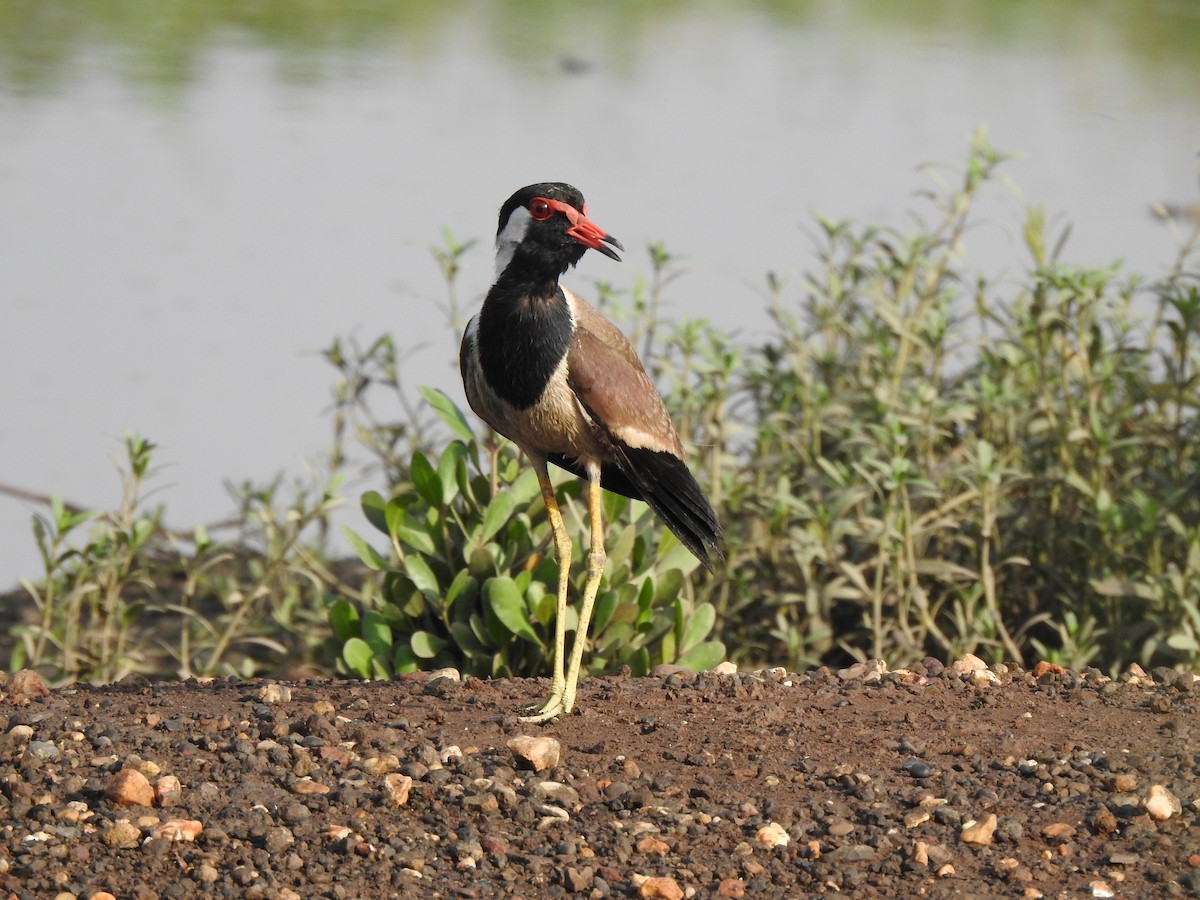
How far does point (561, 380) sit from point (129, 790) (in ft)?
4.69

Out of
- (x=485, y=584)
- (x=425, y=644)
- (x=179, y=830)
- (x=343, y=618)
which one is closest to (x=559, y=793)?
(x=179, y=830)

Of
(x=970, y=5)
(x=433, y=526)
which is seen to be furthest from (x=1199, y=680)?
(x=970, y=5)

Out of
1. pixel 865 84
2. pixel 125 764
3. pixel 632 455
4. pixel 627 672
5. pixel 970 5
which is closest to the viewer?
pixel 125 764

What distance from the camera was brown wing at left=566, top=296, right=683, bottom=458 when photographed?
410 cm

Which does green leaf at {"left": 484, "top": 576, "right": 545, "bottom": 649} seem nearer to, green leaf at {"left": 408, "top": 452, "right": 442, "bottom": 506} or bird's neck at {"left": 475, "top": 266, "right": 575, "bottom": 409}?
green leaf at {"left": 408, "top": 452, "right": 442, "bottom": 506}

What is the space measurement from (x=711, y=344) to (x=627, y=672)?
1870mm

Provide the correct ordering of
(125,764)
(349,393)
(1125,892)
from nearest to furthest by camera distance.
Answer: (1125,892), (125,764), (349,393)

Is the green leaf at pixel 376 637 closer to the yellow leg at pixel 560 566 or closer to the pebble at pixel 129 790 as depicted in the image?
the yellow leg at pixel 560 566

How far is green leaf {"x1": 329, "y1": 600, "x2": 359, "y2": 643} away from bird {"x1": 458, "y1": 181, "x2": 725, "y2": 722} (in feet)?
2.80

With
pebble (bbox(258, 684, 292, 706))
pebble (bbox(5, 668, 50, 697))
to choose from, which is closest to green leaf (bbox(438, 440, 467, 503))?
pebble (bbox(258, 684, 292, 706))

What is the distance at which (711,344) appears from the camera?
6020mm

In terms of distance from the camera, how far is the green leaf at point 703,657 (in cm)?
483

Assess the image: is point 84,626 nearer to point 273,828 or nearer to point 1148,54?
Result: point 273,828

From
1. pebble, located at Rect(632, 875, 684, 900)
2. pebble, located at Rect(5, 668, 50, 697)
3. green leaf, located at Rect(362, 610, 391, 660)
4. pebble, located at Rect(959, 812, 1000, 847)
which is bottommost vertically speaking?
pebble, located at Rect(5, 668, 50, 697)
